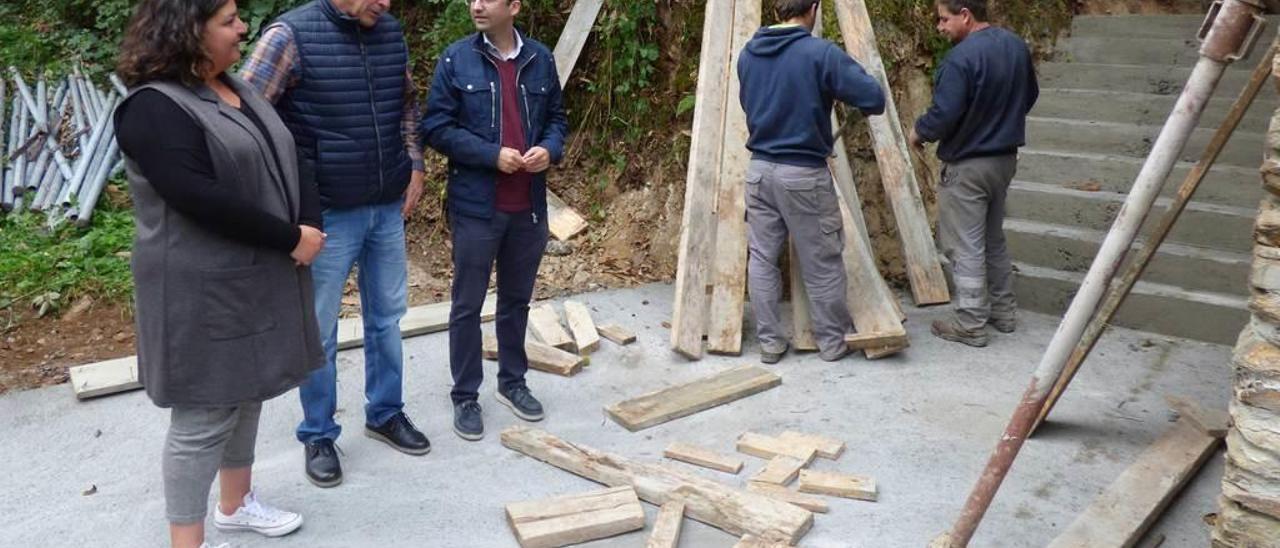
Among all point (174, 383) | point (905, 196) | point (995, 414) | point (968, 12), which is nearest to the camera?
point (174, 383)

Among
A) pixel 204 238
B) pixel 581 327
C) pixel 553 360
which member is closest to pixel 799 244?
pixel 581 327

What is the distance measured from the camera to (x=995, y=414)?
4.64 m

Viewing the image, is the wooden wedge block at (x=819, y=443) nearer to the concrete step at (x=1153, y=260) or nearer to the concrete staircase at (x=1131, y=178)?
the concrete staircase at (x=1131, y=178)

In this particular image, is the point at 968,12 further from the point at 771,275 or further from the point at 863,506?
the point at 863,506

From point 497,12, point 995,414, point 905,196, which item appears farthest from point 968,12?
point 497,12

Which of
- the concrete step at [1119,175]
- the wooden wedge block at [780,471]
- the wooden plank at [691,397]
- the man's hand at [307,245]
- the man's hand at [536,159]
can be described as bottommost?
the wooden plank at [691,397]

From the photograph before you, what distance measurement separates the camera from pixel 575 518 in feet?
11.8

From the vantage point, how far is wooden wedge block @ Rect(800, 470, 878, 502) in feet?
12.6

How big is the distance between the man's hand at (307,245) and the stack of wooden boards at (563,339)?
219 centimetres

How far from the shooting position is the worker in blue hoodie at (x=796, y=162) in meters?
4.97

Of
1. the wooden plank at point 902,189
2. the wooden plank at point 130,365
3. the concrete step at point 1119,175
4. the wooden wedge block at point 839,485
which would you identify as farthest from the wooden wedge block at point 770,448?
the concrete step at point 1119,175

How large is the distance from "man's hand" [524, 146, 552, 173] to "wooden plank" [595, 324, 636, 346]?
1646 mm

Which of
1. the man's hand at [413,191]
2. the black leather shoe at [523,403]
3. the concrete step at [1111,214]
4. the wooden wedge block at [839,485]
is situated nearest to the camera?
the wooden wedge block at [839,485]

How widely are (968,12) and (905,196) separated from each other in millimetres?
1250
